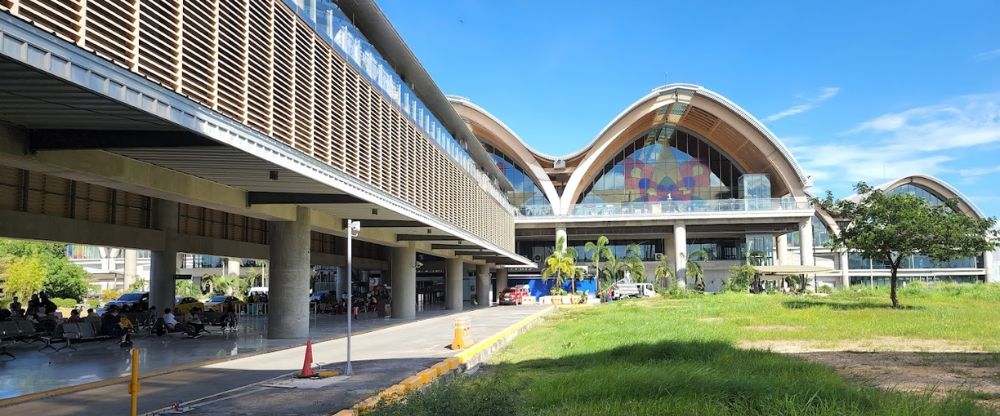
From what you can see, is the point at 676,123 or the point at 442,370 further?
the point at 676,123

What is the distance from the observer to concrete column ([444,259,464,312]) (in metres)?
48.0

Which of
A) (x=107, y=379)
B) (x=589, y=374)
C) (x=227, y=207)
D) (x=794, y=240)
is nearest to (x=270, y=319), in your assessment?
(x=227, y=207)

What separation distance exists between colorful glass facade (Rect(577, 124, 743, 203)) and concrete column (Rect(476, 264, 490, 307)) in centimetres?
1830

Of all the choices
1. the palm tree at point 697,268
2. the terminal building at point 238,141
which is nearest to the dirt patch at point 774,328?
the terminal building at point 238,141

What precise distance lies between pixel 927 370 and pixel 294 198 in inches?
597

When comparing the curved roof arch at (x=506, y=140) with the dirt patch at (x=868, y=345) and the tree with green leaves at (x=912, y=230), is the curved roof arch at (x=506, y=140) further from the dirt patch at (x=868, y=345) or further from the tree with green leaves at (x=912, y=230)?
the dirt patch at (x=868, y=345)

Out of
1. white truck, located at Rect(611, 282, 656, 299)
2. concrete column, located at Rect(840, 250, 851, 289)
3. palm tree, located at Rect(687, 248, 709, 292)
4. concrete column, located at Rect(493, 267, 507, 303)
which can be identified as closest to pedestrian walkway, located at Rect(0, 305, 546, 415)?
white truck, located at Rect(611, 282, 656, 299)

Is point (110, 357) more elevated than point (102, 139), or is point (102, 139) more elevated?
Answer: point (102, 139)

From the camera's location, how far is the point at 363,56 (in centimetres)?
2067

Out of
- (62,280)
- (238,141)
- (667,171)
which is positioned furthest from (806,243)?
(238,141)

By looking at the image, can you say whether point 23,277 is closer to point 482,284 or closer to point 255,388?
point 482,284

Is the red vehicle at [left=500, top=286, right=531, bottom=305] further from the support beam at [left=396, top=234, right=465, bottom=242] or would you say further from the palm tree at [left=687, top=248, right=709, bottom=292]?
the support beam at [left=396, top=234, right=465, bottom=242]

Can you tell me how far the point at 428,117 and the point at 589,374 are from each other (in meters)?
19.8

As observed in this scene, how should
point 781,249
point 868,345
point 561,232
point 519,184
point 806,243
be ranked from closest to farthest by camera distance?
point 868,345 < point 806,243 < point 561,232 < point 781,249 < point 519,184
